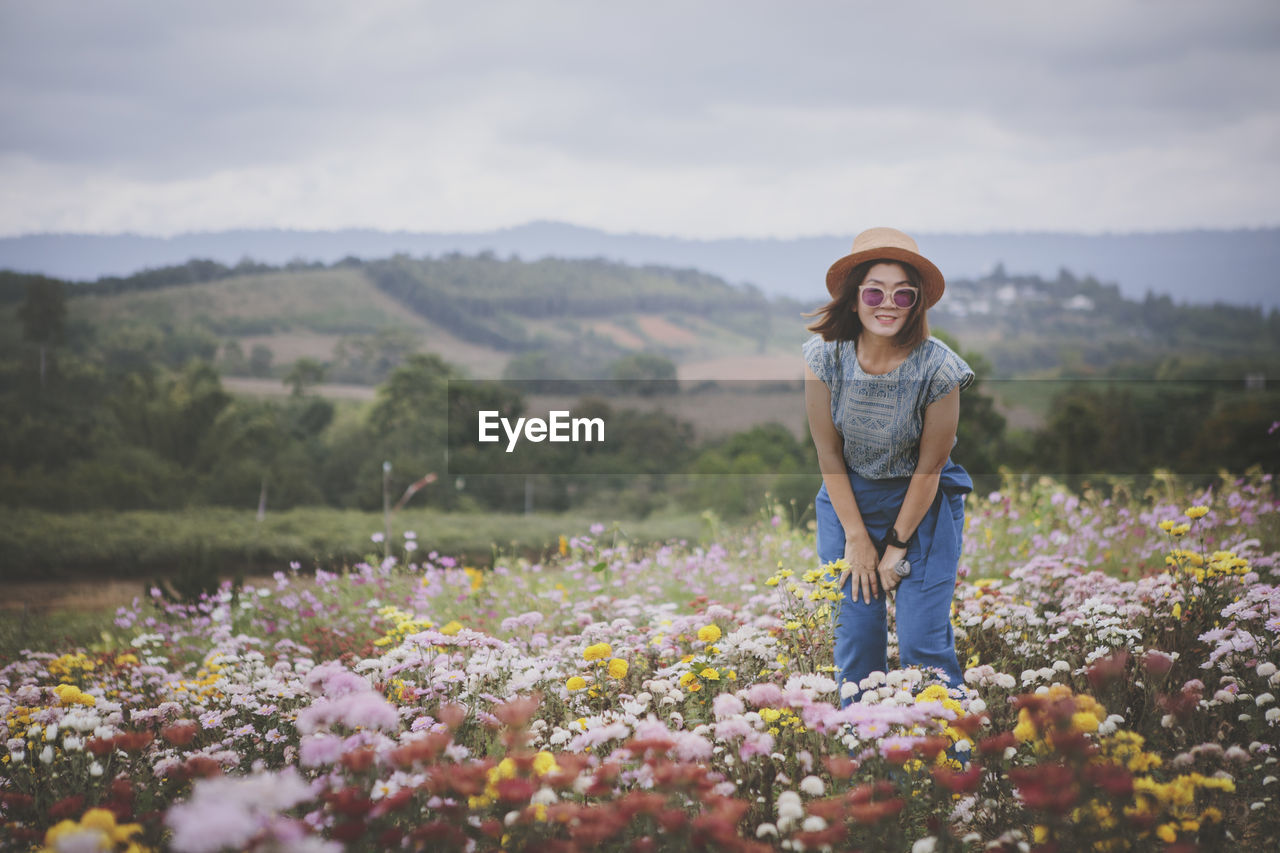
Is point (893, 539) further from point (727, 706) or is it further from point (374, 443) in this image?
point (374, 443)

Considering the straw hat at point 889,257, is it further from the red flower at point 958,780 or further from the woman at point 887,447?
the red flower at point 958,780

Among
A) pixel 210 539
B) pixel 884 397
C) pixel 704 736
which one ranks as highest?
pixel 884 397

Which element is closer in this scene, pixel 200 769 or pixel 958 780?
pixel 958 780

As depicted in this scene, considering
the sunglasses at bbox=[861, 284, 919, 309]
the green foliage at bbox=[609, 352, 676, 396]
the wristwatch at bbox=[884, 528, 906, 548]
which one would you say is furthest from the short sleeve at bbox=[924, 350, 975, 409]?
the green foliage at bbox=[609, 352, 676, 396]

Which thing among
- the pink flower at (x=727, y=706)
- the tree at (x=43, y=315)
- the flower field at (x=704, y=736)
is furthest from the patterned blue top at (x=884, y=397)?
the tree at (x=43, y=315)

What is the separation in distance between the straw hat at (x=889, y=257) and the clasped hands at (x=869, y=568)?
91 cm

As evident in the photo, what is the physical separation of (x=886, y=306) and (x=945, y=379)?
327 mm

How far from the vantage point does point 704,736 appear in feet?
8.85

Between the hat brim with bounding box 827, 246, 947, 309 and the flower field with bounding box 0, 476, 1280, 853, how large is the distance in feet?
3.67

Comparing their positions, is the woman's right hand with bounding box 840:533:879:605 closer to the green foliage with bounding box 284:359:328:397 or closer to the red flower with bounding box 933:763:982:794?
the red flower with bounding box 933:763:982:794

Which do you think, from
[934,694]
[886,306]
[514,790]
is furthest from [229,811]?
[886,306]

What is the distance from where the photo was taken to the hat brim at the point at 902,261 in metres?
2.94

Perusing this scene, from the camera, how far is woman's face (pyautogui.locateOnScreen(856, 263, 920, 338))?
2.93m

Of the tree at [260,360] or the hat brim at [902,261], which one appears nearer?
the hat brim at [902,261]
